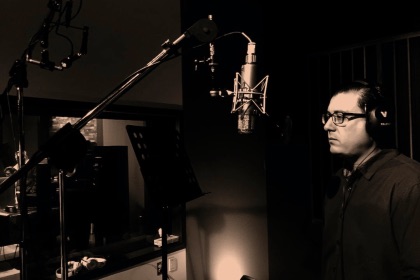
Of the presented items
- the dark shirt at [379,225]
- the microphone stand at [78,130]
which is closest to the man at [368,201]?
the dark shirt at [379,225]

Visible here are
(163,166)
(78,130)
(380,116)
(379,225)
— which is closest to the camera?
(78,130)

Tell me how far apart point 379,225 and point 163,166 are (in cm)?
113

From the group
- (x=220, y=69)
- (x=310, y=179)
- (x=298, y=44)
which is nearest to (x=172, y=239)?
(x=310, y=179)

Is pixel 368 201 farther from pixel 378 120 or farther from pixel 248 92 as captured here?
pixel 248 92

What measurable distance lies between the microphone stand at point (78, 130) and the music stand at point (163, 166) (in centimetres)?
74

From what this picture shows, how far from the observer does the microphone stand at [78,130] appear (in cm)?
121

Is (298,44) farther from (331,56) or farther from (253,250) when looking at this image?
(253,250)

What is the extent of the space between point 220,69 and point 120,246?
1.69 meters

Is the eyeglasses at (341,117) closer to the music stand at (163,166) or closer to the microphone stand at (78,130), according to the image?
the microphone stand at (78,130)

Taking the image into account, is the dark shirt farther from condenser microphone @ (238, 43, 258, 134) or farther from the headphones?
condenser microphone @ (238, 43, 258, 134)

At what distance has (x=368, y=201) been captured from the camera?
5.08 ft

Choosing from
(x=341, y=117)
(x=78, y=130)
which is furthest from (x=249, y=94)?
(x=78, y=130)

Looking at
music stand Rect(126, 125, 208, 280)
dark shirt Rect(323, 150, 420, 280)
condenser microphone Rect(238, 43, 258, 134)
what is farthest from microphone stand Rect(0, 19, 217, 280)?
dark shirt Rect(323, 150, 420, 280)

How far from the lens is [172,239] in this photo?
3412 millimetres
